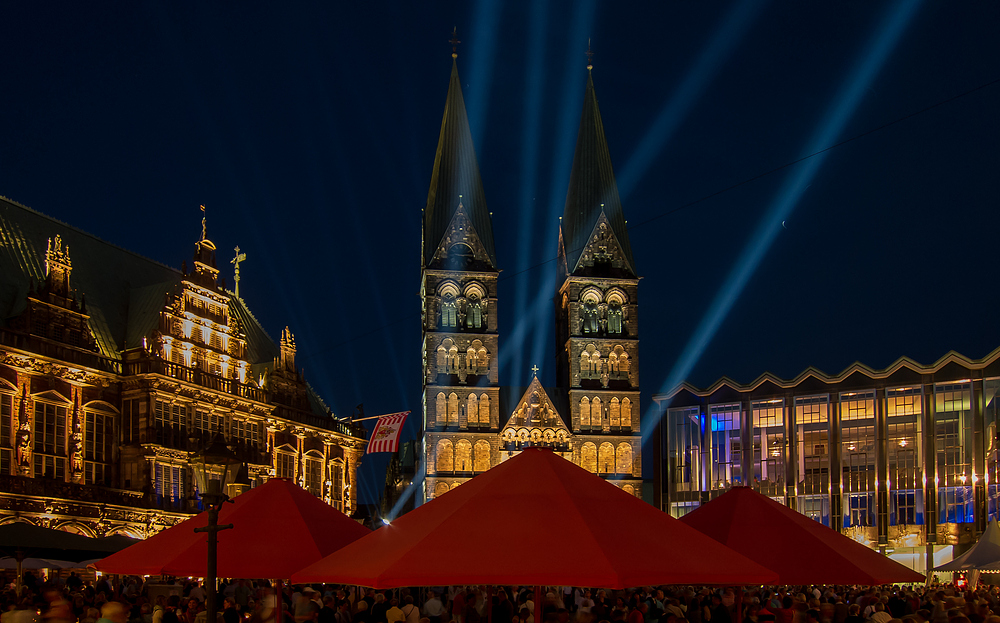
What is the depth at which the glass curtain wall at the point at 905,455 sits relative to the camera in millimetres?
63750

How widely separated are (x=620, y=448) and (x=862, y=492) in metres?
17.1

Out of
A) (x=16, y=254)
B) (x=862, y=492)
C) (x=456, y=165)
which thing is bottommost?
(x=862, y=492)

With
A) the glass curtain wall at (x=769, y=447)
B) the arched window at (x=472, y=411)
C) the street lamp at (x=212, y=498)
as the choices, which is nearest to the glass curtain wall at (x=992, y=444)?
the glass curtain wall at (x=769, y=447)

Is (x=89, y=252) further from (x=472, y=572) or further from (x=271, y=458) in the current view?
(x=472, y=572)

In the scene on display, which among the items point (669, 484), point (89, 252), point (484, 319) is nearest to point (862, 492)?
point (669, 484)

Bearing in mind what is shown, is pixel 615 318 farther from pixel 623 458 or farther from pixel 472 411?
pixel 472 411

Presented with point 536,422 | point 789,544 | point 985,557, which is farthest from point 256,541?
point 536,422

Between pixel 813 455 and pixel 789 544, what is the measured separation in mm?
58241

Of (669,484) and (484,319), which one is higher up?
(484,319)

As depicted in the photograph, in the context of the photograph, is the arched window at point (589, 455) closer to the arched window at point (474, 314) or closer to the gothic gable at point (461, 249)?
the arched window at point (474, 314)

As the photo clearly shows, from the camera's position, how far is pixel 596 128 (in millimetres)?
81688

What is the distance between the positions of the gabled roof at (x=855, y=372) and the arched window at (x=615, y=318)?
561 centimetres

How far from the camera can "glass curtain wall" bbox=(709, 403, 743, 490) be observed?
7119cm

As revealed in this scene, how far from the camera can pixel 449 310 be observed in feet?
247
